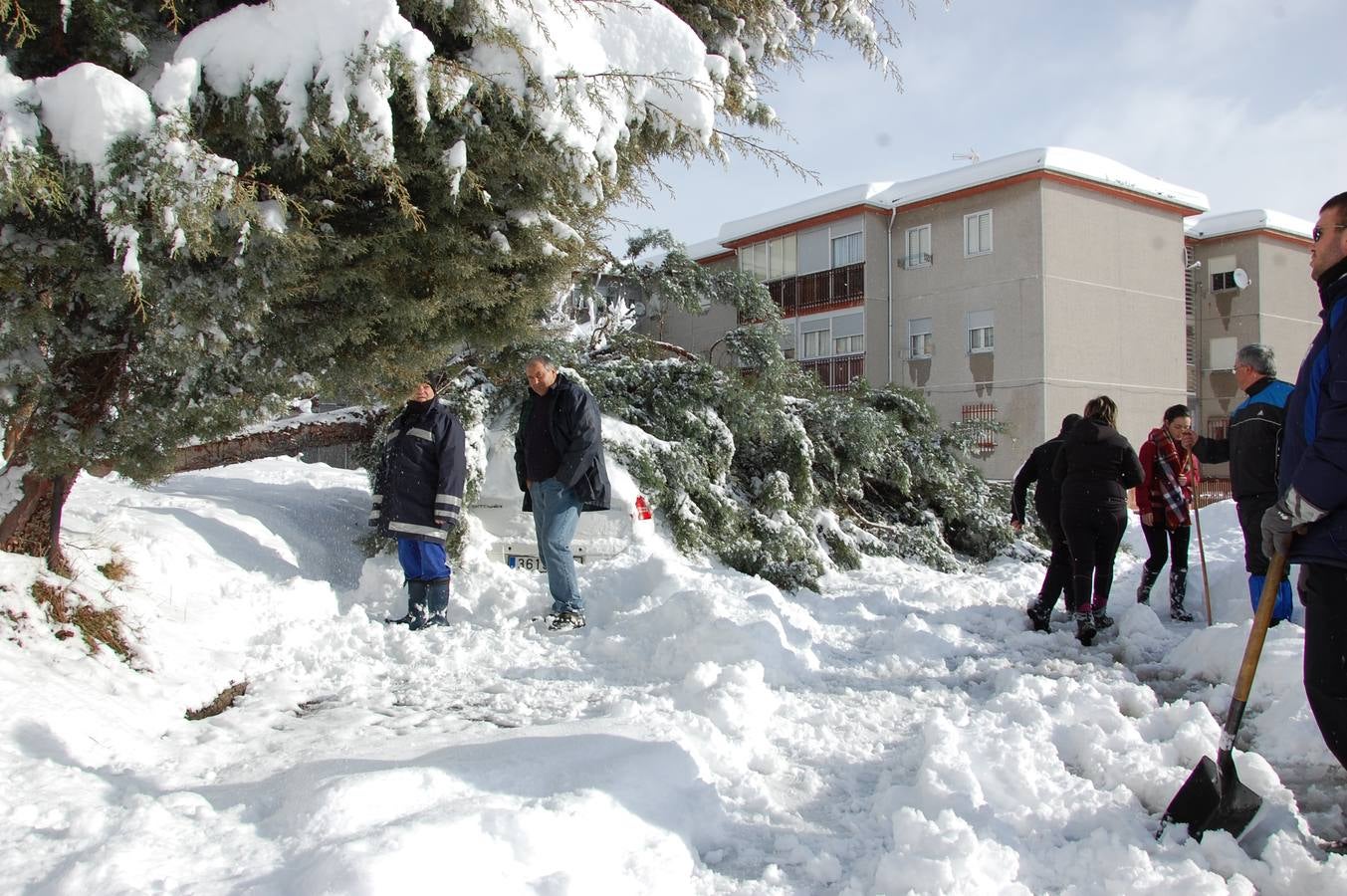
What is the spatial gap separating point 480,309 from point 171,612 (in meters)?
2.55

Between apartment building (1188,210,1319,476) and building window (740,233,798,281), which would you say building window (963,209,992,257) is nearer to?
building window (740,233,798,281)

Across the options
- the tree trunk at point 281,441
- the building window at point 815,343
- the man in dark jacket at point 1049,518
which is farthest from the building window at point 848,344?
the tree trunk at point 281,441

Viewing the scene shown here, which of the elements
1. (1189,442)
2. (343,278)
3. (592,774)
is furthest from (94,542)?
(1189,442)

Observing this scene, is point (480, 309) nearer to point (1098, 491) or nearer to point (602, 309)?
point (1098, 491)

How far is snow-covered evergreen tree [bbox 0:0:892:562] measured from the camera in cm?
291

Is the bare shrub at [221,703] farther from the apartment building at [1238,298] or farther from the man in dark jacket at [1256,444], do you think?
the apartment building at [1238,298]

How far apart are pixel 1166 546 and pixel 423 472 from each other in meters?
5.93

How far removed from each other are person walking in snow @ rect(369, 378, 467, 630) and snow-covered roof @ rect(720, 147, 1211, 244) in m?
20.7

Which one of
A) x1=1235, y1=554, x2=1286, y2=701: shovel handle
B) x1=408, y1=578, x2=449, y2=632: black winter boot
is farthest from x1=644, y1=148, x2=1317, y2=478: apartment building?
x1=1235, y1=554, x2=1286, y2=701: shovel handle

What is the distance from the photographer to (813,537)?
9.06 metres

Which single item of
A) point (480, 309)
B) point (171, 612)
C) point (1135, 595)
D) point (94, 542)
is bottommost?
point (1135, 595)

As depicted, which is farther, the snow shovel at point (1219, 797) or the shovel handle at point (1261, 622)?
the shovel handle at point (1261, 622)

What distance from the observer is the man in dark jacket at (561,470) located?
19.3 feet

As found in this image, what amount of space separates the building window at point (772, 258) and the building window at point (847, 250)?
1.46 meters
